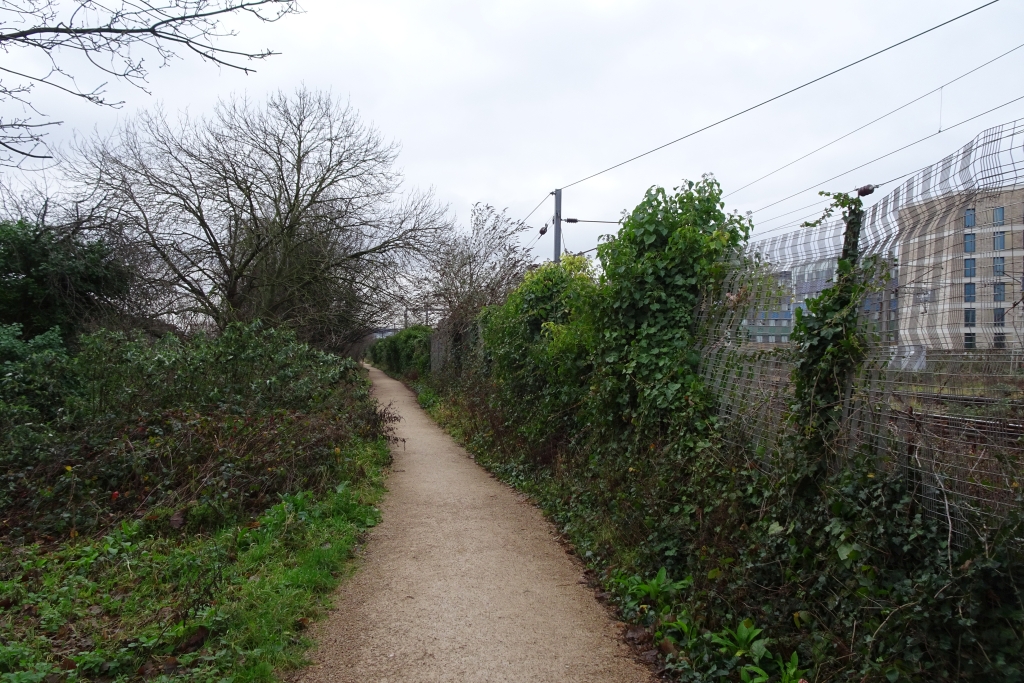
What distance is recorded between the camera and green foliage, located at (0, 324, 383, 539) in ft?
24.7

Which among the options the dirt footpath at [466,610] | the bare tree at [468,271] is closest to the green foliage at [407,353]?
the bare tree at [468,271]

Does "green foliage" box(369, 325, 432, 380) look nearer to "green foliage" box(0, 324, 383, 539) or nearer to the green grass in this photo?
"green foliage" box(0, 324, 383, 539)

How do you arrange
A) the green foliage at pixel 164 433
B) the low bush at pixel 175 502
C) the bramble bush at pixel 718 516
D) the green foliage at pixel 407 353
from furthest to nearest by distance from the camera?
the green foliage at pixel 407 353 → the green foliage at pixel 164 433 → the low bush at pixel 175 502 → the bramble bush at pixel 718 516

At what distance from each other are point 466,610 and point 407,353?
29.3m

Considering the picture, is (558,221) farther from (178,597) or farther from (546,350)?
(178,597)

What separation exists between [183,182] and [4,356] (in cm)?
780

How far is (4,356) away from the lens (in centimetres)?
1302

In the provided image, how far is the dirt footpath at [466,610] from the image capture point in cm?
429

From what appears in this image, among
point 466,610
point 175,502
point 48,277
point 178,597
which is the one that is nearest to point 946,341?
point 466,610

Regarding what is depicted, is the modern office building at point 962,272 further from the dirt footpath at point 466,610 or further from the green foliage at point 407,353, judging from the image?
the green foliage at point 407,353

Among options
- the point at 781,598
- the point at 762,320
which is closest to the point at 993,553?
the point at 781,598

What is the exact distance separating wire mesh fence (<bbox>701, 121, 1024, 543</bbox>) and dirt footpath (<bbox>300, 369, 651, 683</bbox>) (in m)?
1.76

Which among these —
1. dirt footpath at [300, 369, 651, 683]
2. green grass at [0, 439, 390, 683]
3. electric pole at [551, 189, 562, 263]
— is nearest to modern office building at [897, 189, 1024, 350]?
dirt footpath at [300, 369, 651, 683]

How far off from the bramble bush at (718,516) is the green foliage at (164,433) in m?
3.06
